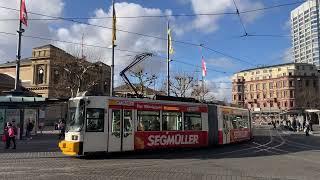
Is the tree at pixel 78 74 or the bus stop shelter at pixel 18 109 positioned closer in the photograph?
the bus stop shelter at pixel 18 109

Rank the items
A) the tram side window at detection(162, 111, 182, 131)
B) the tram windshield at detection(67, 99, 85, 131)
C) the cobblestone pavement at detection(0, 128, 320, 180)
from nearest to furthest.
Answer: the cobblestone pavement at detection(0, 128, 320, 180)
the tram windshield at detection(67, 99, 85, 131)
the tram side window at detection(162, 111, 182, 131)

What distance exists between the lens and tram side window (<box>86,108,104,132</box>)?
20.3 metres

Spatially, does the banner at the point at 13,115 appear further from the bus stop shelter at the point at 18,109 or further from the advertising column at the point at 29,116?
the advertising column at the point at 29,116

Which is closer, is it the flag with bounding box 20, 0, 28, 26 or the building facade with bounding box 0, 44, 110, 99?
the flag with bounding box 20, 0, 28, 26

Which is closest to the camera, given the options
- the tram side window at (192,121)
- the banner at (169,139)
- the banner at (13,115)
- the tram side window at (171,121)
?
the banner at (169,139)

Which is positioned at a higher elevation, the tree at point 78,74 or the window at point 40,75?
the window at point 40,75

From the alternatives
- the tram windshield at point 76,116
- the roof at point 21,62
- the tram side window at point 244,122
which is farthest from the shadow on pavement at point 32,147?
the roof at point 21,62

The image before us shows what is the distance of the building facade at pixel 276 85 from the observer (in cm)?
13862

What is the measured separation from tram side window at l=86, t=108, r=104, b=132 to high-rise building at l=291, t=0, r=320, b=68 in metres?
15.5

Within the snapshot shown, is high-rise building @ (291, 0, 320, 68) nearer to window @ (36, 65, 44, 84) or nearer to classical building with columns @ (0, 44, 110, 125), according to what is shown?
classical building with columns @ (0, 44, 110, 125)

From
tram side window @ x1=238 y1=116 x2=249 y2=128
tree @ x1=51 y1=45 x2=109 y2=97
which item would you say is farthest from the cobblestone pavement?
tree @ x1=51 y1=45 x2=109 y2=97

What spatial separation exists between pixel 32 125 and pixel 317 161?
25.6 meters

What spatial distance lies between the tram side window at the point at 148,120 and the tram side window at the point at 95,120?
8.23 ft

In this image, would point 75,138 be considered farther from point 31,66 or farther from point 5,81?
point 31,66
